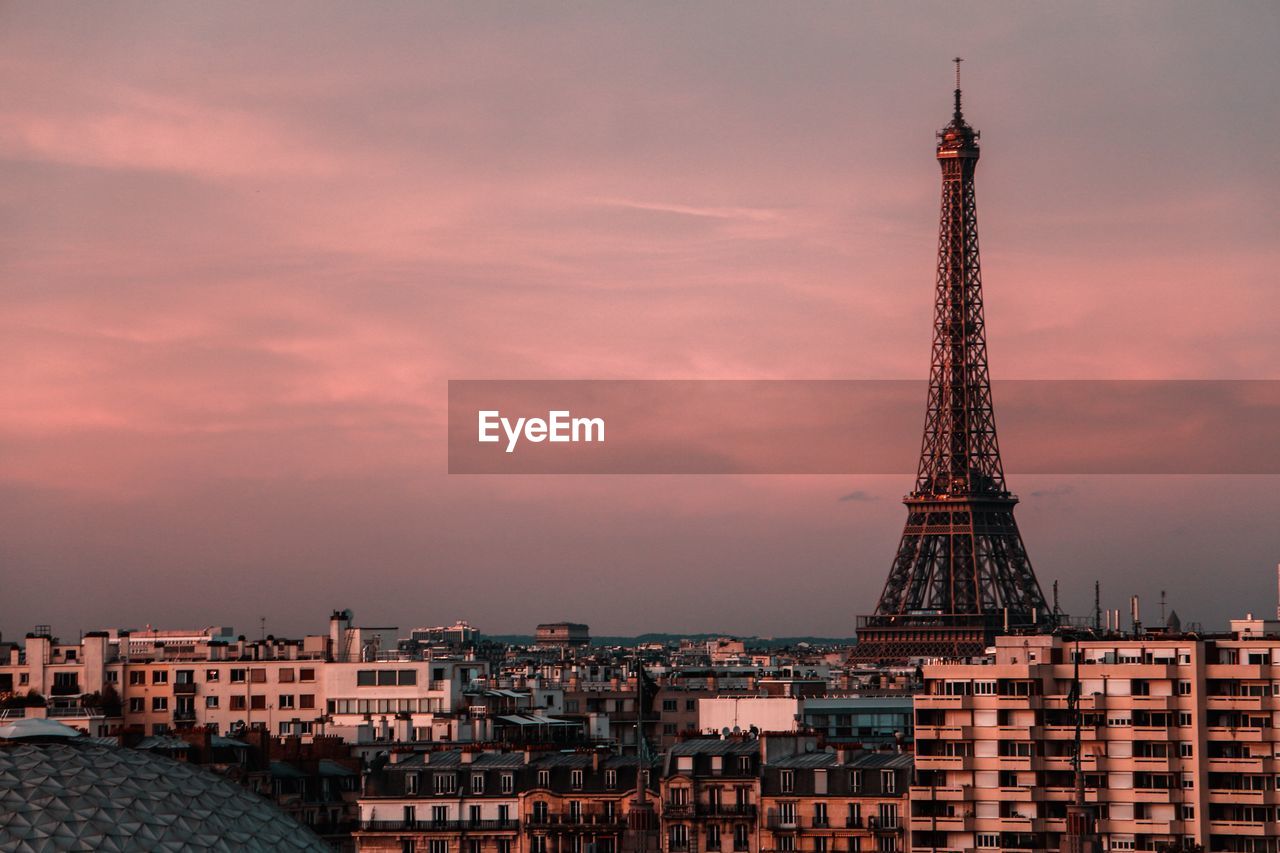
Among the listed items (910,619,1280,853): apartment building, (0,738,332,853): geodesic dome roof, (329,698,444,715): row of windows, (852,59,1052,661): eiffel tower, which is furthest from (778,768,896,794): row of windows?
(852,59,1052,661): eiffel tower

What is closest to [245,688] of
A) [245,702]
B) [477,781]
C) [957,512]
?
[245,702]

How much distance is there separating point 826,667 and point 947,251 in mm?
32021

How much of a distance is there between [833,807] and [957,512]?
104 meters

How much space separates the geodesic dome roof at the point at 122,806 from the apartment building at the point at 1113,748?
72.5 ft

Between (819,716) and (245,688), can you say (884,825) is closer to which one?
(819,716)

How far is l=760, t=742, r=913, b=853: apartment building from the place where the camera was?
265 feet

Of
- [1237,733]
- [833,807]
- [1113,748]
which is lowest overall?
[833,807]

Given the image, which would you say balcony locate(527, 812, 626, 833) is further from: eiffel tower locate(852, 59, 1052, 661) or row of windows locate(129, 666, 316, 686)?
eiffel tower locate(852, 59, 1052, 661)

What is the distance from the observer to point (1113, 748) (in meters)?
82.7

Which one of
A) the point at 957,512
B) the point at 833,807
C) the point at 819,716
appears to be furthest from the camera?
the point at 957,512

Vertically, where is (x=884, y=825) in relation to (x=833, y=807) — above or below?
below

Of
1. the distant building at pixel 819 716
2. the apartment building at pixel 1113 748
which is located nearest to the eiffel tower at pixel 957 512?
the distant building at pixel 819 716

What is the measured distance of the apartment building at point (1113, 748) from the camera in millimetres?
81250

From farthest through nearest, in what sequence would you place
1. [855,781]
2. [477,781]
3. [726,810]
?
[477,781] → [726,810] → [855,781]
